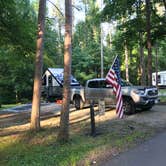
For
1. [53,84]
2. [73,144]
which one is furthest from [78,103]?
[53,84]

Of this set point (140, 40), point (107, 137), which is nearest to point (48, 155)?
point (107, 137)

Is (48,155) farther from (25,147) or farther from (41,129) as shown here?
(41,129)

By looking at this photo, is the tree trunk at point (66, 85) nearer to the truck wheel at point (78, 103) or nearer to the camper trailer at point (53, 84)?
the truck wheel at point (78, 103)

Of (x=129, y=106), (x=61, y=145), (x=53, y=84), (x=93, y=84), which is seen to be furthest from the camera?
(x=53, y=84)

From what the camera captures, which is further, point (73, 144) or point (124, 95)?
point (124, 95)

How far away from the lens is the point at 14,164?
945cm

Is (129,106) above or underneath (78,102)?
underneath

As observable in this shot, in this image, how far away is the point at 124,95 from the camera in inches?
758

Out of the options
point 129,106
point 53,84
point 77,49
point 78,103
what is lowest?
point 129,106

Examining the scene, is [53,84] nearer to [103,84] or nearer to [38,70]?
[103,84]

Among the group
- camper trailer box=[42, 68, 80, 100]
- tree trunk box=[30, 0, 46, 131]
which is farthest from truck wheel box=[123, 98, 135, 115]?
camper trailer box=[42, 68, 80, 100]

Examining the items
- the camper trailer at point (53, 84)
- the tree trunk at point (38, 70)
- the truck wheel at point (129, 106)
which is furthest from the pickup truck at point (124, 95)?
the camper trailer at point (53, 84)

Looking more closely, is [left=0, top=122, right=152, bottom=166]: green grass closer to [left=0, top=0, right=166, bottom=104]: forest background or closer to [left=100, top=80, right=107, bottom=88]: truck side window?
[left=0, top=0, right=166, bottom=104]: forest background

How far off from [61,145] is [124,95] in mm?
8190
